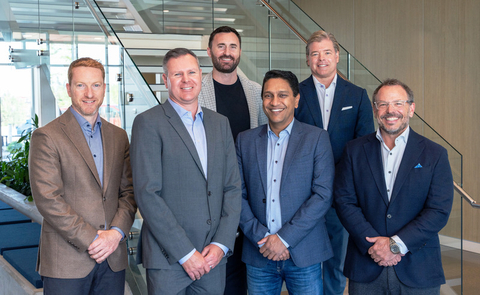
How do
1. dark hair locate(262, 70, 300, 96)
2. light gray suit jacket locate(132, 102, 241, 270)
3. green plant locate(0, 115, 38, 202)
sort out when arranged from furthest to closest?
green plant locate(0, 115, 38, 202) → dark hair locate(262, 70, 300, 96) → light gray suit jacket locate(132, 102, 241, 270)

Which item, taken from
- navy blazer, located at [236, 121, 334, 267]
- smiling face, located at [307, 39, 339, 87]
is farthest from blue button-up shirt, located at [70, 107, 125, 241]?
smiling face, located at [307, 39, 339, 87]

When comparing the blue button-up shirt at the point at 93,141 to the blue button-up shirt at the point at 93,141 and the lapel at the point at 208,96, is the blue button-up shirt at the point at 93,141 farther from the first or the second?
the lapel at the point at 208,96

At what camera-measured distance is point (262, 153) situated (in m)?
2.49

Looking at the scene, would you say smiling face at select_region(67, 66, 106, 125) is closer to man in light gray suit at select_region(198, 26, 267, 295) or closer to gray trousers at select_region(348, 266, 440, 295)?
man in light gray suit at select_region(198, 26, 267, 295)

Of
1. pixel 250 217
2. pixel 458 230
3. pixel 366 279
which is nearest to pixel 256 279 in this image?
pixel 250 217

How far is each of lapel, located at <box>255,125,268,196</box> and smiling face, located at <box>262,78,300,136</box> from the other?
70 mm

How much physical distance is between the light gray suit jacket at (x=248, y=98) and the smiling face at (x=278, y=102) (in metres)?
0.39

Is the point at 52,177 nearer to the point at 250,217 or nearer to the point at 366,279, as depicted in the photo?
the point at 250,217

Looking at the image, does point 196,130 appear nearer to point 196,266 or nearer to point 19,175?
point 196,266

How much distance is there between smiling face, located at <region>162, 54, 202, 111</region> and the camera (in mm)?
2189

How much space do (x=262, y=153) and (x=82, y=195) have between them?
941 millimetres

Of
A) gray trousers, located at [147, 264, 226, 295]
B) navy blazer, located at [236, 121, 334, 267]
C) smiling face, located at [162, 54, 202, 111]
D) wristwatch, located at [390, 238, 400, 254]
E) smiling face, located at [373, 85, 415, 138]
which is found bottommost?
gray trousers, located at [147, 264, 226, 295]

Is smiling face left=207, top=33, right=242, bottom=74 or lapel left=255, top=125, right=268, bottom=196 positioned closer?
lapel left=255, top=125, right=268, bottom=196

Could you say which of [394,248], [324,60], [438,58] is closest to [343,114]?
[324,60]
